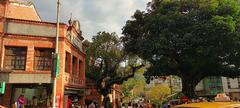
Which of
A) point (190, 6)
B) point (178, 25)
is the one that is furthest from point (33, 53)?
point (190, 6)

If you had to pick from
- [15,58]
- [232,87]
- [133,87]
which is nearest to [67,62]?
[15,58]

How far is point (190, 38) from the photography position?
76.6 feet

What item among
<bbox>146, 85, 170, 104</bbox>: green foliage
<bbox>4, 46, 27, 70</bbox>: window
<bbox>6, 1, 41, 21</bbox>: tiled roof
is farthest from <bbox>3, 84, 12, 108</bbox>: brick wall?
<bbox>146, 85, 170, 104</bbox>: green foliage

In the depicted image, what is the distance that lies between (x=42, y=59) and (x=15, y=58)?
1693 mm

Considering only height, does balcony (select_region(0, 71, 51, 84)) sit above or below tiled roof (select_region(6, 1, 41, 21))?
below

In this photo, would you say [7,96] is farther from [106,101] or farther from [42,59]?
[106,101]

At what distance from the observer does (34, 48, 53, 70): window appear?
1919cm

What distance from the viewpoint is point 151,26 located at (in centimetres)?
2609

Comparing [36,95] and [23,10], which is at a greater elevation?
[23,10]

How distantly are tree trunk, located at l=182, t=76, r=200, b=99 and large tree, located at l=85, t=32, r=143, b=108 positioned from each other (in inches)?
386

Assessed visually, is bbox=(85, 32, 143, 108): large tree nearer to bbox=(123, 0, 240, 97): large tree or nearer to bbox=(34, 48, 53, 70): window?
bbox=(123, 0, 240, 97): large tree

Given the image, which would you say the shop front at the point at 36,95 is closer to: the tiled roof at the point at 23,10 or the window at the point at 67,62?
the window at the point at 67,62

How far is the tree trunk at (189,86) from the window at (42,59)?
13.7 meters

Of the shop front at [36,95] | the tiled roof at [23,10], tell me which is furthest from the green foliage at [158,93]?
the shop front at [36,95]
